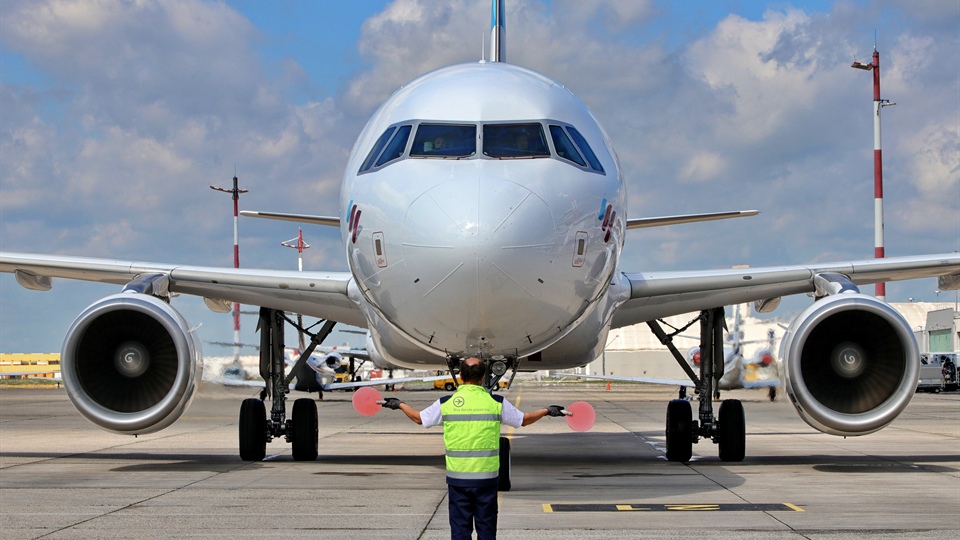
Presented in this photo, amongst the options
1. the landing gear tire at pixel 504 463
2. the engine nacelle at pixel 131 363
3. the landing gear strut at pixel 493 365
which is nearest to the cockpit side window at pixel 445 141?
the landing gear strut at pixel 493 365

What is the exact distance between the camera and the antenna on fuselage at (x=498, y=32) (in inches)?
630

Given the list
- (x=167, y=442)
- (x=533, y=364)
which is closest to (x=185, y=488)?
(x=533, y=364)

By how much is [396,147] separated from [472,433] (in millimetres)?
3876

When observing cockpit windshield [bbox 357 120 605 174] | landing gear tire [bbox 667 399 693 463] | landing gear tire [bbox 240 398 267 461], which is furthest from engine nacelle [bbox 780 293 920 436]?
landing gear tire [bbox 240 398 267 461]

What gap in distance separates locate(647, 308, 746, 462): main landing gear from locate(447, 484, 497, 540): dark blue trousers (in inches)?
321

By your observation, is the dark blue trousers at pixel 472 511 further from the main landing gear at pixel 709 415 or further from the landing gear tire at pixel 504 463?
the main landing gear at pixel 709 415

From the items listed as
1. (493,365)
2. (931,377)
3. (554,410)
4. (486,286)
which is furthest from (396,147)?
(931,377)

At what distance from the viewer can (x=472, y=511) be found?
6523 mm

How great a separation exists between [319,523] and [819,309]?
19.3 feet

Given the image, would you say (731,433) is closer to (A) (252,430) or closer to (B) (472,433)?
(A) (252,430)

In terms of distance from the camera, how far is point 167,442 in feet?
62.5

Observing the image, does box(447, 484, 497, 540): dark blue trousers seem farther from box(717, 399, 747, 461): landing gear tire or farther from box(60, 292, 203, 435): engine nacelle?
box(717, 399, 747, 461): landing gear tire

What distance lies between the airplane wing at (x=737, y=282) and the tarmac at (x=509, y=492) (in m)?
1.95

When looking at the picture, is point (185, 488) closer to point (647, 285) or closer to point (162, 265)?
point (162, 265)
